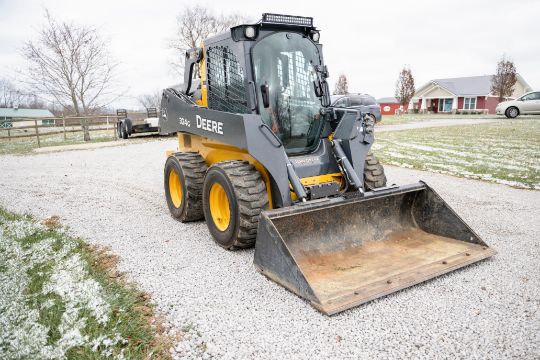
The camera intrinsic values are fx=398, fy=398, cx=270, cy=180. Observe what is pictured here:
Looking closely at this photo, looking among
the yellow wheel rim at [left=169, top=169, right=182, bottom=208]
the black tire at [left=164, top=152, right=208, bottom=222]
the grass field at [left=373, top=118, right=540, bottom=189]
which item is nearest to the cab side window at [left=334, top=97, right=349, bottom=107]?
the grass field at [left=373, top=118, right=540, bottom=189]

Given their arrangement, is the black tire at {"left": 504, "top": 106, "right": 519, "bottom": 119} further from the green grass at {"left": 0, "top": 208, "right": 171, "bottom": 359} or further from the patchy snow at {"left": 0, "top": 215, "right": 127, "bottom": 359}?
the patchy snow at {"left": 0, "top": 215, "right": 127, "bottom": 359}

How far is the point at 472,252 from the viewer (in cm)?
372

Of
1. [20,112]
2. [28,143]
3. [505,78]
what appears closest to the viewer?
[28,143]

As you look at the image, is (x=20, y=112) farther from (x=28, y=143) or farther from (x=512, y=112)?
(x=512, y=112)

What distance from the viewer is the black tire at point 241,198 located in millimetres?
3898

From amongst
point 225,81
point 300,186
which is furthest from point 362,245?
point 225,81

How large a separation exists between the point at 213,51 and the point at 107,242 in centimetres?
266

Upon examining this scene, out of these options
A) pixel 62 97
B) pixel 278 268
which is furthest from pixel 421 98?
pixel 278 268

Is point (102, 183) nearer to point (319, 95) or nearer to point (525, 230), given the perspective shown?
point (319, 95)

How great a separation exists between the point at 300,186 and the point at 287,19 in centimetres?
192

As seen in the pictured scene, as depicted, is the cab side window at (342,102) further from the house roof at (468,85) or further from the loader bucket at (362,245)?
the house roof at (468,85)

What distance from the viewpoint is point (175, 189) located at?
5.90 m

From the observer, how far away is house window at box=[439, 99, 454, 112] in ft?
154

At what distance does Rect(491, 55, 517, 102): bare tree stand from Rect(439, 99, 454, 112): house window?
19.3ft
